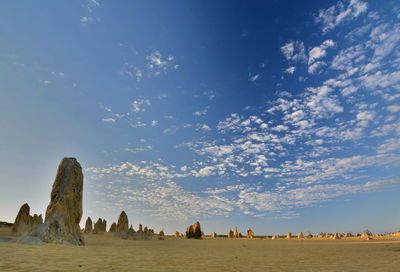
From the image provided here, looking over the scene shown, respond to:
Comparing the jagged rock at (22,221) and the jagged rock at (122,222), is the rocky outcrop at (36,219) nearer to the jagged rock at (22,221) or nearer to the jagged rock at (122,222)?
the jagged rock at (22,221)

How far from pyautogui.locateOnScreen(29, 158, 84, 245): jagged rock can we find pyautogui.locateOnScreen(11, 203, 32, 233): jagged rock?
2109 cm

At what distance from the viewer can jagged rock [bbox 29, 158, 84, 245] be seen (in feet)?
49.5

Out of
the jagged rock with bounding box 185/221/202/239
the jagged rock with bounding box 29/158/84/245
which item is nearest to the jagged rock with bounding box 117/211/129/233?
the jagged rock with bounding box 185/221/202/239

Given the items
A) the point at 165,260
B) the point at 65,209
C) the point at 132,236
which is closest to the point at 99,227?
the point at 132,236

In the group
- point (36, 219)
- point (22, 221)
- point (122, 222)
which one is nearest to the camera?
point (22, 221)

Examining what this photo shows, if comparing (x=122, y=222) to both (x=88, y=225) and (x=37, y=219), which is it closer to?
(x=88, y=225)

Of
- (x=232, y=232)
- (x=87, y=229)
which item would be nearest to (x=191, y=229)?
(x=87, y=229)

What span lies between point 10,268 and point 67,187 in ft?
44.1

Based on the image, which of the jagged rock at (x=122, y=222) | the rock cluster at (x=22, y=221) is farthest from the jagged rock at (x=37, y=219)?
the jagged rock at (x=122, y=222)

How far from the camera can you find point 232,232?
80.1 metres

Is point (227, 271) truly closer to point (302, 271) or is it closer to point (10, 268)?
point (302, 271)

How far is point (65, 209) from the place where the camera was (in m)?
17.0

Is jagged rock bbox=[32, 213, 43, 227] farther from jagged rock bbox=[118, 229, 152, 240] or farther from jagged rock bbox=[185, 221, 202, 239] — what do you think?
jagged rock bbox=[185, 221, 202, 239]

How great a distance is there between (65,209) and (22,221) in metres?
22.4
